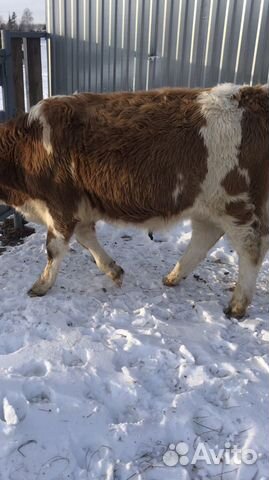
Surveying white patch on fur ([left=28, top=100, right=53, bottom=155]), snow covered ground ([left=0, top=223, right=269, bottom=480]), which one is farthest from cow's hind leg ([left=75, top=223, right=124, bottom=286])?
white patch on fur ([left=28, top=100, right=53, bottom=155])

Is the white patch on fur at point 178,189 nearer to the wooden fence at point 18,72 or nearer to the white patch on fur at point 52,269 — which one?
the white patch on fur at point 52,269

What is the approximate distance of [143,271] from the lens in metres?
4.64

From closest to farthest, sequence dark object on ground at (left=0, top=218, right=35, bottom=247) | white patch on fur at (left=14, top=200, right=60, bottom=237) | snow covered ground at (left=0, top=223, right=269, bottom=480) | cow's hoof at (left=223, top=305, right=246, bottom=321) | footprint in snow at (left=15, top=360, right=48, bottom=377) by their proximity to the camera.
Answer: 1. snow covered ground at (left=0, top=223, right=269, bottom=480)
2. footprint in snow at (left=15, top=360, right=48, bottom=377)
3. cow's hoof at (left=223, top=305, right=246, bottom=321)
4. white patch on fur at (left=14, top=200, right=60, bottom=237)
5. dark object on ground at (left=0, top=218, right=35, bottom=247)

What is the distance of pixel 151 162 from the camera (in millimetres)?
3551

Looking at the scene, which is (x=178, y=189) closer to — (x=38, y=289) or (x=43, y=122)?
(x=43, y=122)

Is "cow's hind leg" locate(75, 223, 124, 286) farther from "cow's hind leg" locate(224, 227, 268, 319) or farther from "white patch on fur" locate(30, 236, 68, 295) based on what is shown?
"cow's hind leg" locate(224, 227, 268, 319)

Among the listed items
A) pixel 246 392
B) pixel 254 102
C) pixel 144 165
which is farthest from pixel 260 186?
pixel 246 392

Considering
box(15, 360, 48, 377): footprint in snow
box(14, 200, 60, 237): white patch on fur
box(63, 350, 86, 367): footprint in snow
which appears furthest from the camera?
box(14, 200, 60, 237): white patch on fur

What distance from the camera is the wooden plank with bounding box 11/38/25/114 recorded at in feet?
17.9

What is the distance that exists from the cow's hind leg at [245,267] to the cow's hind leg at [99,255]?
3.67 ft

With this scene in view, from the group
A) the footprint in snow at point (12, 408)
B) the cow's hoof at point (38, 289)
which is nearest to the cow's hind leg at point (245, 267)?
the cow's hoof at point (38, 289)

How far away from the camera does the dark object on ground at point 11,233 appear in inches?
206

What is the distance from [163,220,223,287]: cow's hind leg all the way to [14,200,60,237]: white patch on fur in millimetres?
1227

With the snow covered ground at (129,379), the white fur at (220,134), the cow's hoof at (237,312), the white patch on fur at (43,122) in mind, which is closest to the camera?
the snow covered ground at (129,379)
